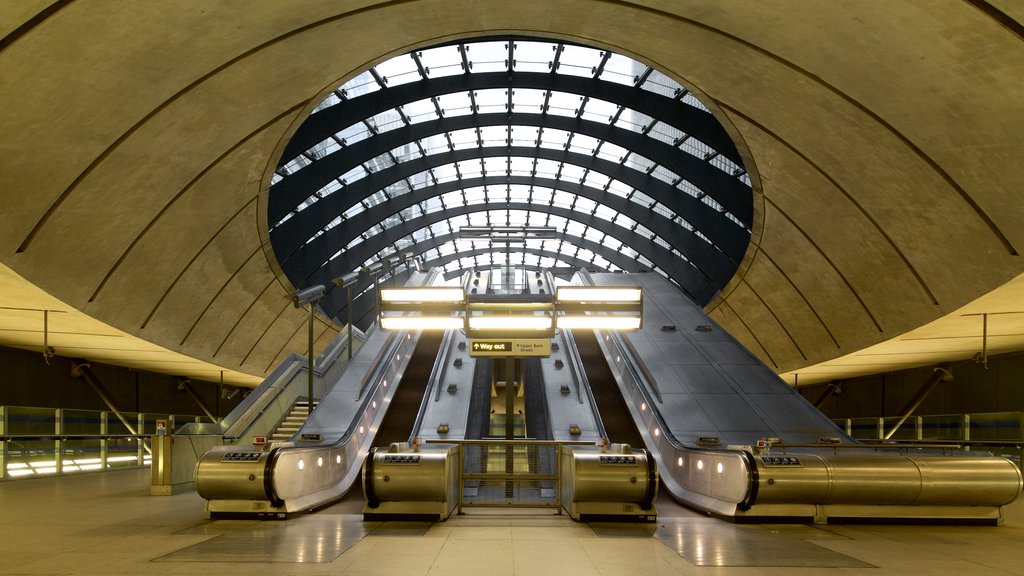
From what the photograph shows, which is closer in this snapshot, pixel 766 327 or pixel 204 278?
pixel 204 278

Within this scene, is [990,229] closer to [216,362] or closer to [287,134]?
[287,134]

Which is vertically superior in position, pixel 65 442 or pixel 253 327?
pixel 253 327

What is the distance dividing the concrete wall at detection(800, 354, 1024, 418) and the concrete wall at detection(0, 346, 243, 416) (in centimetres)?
3019

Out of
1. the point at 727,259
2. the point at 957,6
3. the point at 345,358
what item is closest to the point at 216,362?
the point at 345,358

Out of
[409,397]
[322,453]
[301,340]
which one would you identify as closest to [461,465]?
[322,453]

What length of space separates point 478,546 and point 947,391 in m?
23.5

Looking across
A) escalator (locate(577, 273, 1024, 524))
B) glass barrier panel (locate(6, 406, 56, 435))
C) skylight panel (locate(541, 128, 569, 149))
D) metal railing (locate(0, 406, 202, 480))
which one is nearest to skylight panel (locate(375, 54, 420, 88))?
skylight panel (locate(541, 128, 569, 149))

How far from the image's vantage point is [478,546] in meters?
9.08

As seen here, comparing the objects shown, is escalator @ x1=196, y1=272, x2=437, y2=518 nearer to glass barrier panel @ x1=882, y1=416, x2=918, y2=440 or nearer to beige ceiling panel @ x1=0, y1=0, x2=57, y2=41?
beige ceiling panel @ x1=0, y1=0, x2=57, y2=41

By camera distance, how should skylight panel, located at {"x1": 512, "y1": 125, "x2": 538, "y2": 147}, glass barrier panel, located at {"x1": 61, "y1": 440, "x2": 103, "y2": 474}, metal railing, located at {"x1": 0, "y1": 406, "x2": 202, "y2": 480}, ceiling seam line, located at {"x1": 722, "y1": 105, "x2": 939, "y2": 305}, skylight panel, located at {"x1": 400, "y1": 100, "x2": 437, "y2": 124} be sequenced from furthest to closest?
1. skylight panel, located at {"x1": 512, "y1": 125, "x2": 538, "y2": 147}
2. skylight panel, located at {"x1": 400, "y1": 100, "x2": 437, "y2": 124}
3. glass barrier panel, located at {"x1": 61, "y1": 440, "x2": 103, "y2": 474}
4. metal railing, located at {"x1": 0, "y1": 406, "x2": 202, "y2": 480}
5. ceiling seam line, located at {"x1": 722, "y1": 105, "x2": 939, "y2": 305}

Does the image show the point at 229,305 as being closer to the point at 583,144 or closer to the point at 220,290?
the point at 220,290

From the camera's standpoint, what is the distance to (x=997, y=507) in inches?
456

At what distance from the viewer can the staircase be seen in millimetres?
19703

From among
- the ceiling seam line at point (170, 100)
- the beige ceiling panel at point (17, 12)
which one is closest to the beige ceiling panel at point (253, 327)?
the ceiling seam line at point (170, 100)
